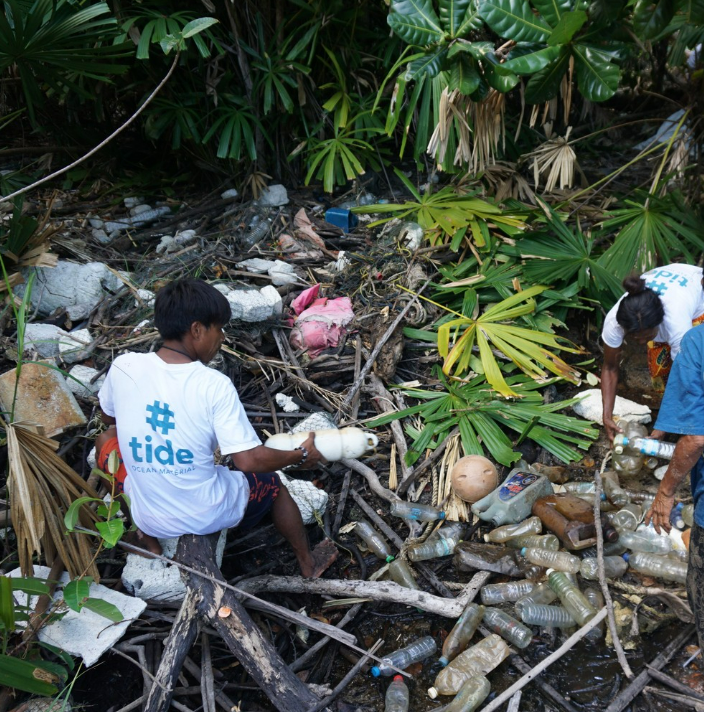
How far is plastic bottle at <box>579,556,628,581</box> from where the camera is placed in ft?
10.8

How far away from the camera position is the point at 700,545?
2402mm

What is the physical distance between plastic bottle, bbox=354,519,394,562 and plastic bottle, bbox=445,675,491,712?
2.67ft

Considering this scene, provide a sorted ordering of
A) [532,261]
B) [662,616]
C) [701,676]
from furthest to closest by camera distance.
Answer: [532,261] → [662,616] → [701,676]

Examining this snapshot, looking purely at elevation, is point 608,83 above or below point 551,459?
above

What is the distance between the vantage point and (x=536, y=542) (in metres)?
3.45

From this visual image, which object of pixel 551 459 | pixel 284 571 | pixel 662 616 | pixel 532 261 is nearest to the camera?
pixel 662 616

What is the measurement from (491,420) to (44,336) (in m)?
3.02

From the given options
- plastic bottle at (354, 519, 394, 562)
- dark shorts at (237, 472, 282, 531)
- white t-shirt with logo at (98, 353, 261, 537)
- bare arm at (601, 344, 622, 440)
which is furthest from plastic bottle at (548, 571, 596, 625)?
white t-shirt with logo at (98, 353, 261, 537)

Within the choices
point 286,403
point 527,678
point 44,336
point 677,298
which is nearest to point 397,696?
point 527,678

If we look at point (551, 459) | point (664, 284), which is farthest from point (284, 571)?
point (664, 284)

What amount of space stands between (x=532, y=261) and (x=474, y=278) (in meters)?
0.46

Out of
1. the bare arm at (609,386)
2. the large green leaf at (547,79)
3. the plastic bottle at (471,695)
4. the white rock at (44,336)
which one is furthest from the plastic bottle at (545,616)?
the white rock at (44,336)

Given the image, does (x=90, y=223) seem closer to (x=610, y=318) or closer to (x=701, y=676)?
(x=610, y=318)

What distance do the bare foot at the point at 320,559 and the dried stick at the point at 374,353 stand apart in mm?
1049
